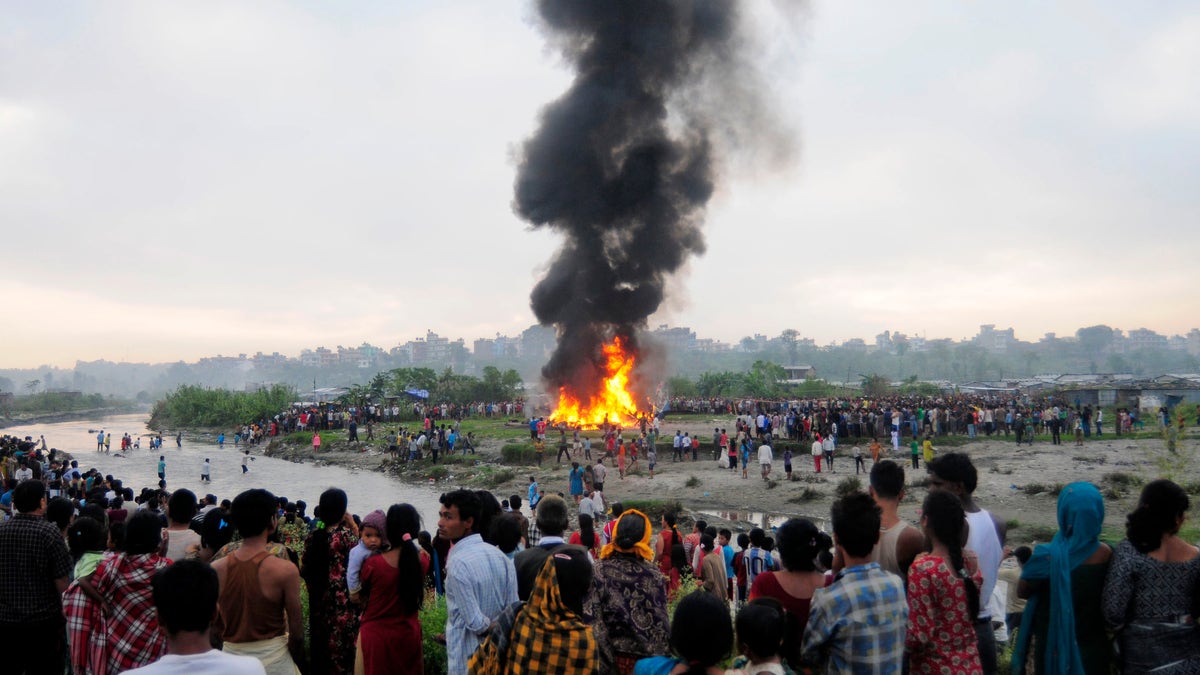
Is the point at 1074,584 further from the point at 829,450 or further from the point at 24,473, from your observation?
the point at 829,450

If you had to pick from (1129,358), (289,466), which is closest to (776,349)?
(1129,358)

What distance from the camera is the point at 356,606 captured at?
4.58 m

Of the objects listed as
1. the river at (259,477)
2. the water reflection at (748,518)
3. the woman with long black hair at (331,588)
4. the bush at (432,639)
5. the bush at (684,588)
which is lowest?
the river at (259,477)

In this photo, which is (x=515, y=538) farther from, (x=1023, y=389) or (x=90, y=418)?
(x=90, y=418)

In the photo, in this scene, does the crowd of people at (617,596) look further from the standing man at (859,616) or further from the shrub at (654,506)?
the shrub at (654,506)

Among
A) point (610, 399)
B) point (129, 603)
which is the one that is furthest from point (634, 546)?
point (610, 399)

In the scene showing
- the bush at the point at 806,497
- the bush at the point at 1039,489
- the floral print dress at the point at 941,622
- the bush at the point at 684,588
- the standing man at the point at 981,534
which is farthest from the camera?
the bush at the point at 806,497

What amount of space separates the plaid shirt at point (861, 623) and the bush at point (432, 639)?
3.01m

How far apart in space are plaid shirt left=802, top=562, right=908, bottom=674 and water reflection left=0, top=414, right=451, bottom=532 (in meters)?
16.6

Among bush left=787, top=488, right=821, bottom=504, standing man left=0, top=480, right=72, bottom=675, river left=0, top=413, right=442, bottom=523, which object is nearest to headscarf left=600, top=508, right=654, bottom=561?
standing man left=0, top=480, right=72, bottom=675

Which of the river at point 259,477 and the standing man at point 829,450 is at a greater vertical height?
the standing man at point 829,450

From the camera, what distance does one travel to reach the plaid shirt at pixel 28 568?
444cm

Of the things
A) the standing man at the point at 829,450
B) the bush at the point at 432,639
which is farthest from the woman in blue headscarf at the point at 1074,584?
the standing man at the point at 829,450

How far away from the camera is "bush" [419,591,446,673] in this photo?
5.27m
